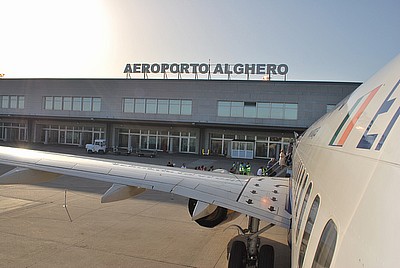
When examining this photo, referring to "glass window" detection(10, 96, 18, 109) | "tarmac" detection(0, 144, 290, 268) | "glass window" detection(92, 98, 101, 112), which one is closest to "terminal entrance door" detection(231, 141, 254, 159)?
"glass window" detection(92, 98, 101, 112)

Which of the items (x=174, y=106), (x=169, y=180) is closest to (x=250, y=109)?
(x=174, y=106)

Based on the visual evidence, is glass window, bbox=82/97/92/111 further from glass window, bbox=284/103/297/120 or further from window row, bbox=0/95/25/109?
glass window, bbox=284/103/297/120

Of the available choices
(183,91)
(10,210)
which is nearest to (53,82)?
(183,91)

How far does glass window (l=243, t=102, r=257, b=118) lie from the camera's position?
40.4m

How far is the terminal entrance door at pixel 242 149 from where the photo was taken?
138 ft

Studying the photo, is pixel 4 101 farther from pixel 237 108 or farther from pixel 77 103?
pixel 237 108

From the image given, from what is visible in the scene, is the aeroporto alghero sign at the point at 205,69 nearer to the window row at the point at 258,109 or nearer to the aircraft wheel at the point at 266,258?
the window row at the point at 258,109

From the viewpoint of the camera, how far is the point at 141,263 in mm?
7391

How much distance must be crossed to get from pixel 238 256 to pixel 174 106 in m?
37.4

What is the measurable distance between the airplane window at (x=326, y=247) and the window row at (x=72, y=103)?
153 feet

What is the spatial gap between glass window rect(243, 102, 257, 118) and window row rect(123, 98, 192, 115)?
7.52m

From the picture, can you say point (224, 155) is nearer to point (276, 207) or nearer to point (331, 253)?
point (276, 207)

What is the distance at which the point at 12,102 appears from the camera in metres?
50.0

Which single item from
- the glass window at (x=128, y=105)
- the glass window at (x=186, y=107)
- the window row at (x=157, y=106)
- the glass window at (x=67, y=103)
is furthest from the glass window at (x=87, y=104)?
the glass window at (x=186, y=107)
